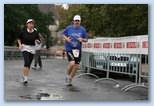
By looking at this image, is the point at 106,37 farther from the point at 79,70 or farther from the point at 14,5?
the point at 14,5

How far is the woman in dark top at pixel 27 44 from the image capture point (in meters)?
9.80

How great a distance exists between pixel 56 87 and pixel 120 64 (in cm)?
114

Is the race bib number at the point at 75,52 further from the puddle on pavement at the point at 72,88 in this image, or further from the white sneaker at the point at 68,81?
the puddle on pavement at the point at 72,88

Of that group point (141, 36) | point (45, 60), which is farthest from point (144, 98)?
point (45, 60)

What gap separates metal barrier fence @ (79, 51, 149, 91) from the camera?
9924 mm

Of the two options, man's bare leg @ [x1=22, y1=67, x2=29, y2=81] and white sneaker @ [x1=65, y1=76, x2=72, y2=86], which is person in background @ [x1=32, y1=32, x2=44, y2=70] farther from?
white sneaker @ [x1=65, y1=76, x2=72, y2=86]

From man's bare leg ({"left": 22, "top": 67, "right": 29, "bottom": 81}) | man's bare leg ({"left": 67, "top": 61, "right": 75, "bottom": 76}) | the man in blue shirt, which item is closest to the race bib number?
the man in blue shirt

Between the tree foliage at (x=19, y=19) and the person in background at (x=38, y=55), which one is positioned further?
the person in background at (x=38, y=55)

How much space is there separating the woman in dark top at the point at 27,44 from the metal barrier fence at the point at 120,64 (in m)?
0.91

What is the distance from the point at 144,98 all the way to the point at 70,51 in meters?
1.26

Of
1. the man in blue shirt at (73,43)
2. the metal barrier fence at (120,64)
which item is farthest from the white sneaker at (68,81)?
the metal barrier fence at (120,64)

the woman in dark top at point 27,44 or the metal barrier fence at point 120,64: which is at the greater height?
the woman in dark top at point 27,44

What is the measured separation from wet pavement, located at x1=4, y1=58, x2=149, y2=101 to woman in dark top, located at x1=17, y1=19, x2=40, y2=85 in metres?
0.09

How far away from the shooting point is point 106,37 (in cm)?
1020
